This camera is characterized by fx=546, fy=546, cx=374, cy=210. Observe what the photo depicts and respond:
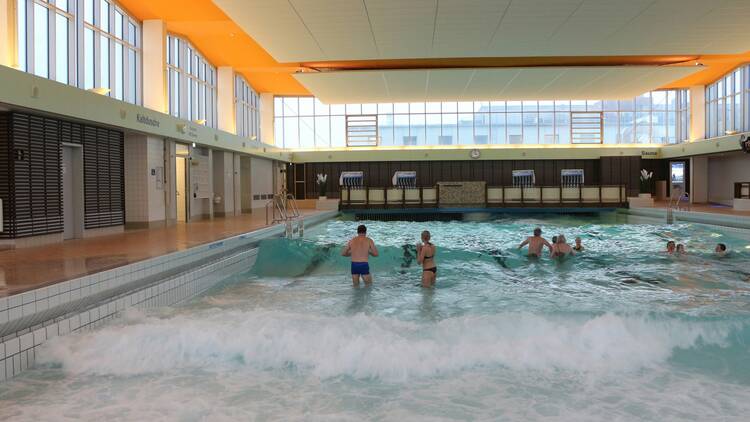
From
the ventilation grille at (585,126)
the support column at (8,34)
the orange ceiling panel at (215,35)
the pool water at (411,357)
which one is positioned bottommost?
the pool water at (411,357)

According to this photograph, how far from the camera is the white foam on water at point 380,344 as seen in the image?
4414 mm

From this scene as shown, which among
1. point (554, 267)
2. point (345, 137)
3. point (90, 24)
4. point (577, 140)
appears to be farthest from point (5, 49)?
point (577, 140)

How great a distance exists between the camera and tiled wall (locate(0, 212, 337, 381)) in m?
3.99

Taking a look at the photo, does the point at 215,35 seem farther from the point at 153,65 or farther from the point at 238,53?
the point at 153,65

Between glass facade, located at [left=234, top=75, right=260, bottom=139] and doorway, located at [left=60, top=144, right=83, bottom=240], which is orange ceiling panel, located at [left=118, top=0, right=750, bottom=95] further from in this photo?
doorway, located at [left=60, top=144, right=83, bottom=240]

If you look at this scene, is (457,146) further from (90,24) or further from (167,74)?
(90,24)

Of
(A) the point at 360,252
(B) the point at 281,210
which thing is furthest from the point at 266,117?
(A) the point at 360,252

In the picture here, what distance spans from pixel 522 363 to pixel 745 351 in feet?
6.76

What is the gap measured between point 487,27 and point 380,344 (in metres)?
7.83

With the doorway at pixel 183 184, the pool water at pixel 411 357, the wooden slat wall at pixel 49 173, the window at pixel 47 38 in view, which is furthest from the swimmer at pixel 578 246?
the window at pixel 47 38

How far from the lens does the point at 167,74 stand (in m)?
13.3

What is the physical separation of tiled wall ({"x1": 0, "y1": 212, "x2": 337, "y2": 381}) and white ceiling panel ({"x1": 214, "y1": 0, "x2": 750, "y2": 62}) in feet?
15.1

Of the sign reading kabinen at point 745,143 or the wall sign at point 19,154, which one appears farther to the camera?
the sign reading kabinen at point 745,143

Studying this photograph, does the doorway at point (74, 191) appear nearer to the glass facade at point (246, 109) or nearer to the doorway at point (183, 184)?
the doorway at point (183, 184)
